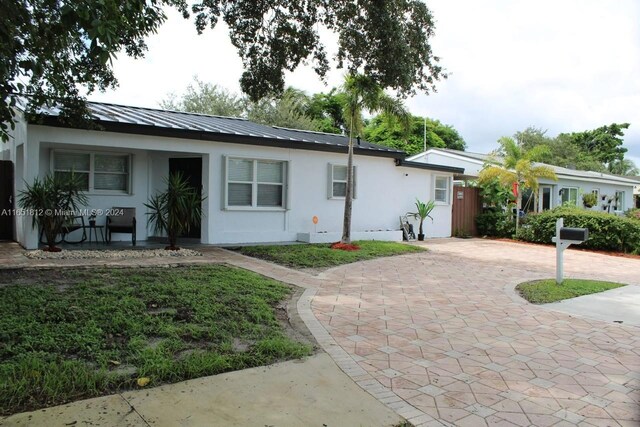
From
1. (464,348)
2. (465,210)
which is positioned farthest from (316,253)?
(465,210)

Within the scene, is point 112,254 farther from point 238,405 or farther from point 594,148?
point 594,148

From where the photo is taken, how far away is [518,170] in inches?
738

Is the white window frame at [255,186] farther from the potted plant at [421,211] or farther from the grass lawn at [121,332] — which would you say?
the potted plant at [421,211]

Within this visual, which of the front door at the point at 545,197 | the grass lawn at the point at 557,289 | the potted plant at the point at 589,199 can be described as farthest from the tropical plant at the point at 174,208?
the potted plant at the point at 589,199

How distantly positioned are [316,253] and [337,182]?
412 cm

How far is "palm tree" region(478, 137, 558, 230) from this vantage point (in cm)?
1870

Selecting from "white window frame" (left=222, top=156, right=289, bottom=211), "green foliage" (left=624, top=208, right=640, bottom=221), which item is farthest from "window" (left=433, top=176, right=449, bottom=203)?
"white window frame" (left=222, top=156, right=289, bottom=211)

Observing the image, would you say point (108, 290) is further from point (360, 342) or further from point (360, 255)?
point (360, 255)

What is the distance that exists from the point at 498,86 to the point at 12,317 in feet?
62.0

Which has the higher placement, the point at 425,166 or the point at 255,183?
the point at 425,166

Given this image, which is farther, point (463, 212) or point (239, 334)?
point (463, 212)

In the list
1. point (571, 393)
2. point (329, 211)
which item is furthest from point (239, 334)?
point (329, 211)

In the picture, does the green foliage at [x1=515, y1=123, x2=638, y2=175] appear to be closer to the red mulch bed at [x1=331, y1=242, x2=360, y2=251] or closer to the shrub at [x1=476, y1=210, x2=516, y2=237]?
the shrub at [x1=476, y1=210, x2=516, y2=237]

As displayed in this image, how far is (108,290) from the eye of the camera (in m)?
6.36
